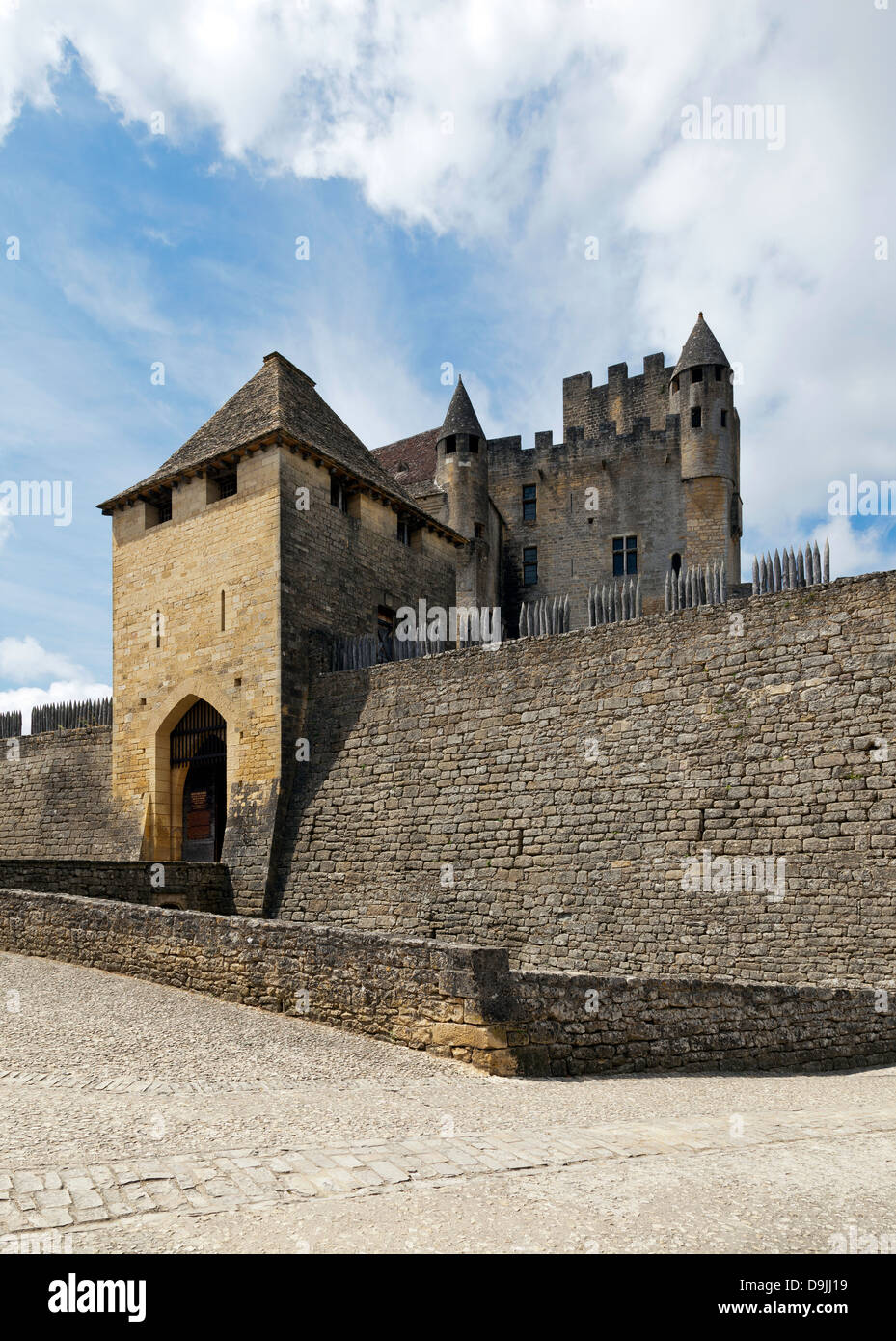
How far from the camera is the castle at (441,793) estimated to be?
8.07 metres

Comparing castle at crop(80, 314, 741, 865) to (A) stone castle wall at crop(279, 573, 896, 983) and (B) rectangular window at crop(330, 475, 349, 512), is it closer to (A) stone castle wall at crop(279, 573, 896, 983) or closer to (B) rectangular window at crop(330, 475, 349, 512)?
(B) rectangular window at crop(330, 475, 349, 512)

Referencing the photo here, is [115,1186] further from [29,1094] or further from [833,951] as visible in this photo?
[833,951]

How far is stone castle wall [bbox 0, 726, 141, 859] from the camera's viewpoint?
19.5 m

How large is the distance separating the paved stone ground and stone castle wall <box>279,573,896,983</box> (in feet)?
10.2

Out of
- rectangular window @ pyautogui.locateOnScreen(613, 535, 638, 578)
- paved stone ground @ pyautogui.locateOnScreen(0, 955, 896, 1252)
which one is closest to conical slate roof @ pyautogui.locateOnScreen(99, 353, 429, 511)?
paved stone ground @ pyautogui.locateOnScreen(0, 955, 896, 1252)

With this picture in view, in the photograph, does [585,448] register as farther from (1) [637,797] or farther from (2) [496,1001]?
(2) [496,1001]

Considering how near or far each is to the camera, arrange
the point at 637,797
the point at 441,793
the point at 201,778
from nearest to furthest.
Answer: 1. the point at 637,797
2. the point at 441,793
3. the point at 201,778

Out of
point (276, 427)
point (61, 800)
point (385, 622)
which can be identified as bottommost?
point (61, 800)

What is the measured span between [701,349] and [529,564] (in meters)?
9.43

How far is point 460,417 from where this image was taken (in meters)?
31.7

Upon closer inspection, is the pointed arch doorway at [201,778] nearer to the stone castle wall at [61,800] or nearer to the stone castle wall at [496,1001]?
the stone castle wall at [61,800]

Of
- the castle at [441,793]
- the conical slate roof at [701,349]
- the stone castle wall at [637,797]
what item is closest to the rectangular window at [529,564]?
the conical slate roof at [701,349]

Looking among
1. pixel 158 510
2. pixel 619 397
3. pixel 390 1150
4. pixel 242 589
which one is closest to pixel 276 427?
pixel 242 589
